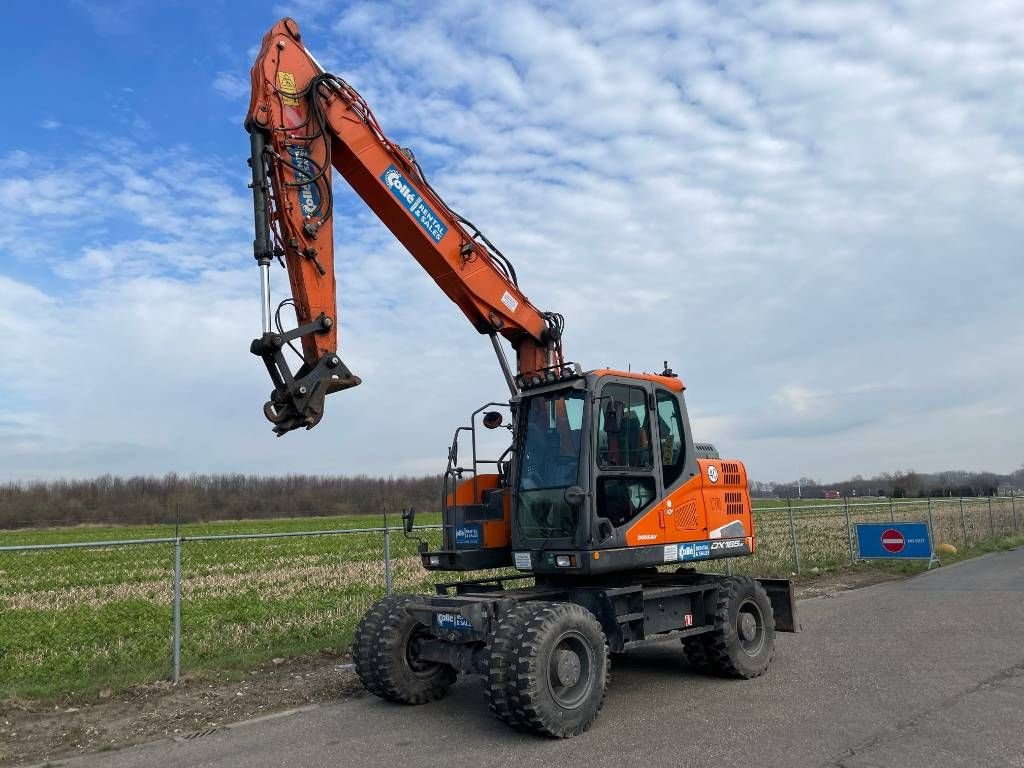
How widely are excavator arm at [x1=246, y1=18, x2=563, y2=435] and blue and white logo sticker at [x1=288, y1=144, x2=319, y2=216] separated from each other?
0.01 meters

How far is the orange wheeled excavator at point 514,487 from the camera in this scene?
6.60m

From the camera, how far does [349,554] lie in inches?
876

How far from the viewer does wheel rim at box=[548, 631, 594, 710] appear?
6.27 m

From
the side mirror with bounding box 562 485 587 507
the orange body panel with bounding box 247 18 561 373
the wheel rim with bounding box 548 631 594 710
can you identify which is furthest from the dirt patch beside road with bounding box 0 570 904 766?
the orange body panel with bounding box 247 18 561 373

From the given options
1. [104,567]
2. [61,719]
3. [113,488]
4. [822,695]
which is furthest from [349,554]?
[113,488]

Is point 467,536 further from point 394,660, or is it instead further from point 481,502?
point 394,660

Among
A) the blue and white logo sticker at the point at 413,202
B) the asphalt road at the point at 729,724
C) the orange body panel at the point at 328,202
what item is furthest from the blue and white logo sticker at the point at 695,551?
the blue and white logo sticker at the point at 413,202

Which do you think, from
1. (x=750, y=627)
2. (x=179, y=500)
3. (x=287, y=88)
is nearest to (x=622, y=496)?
(x=750, y=627)

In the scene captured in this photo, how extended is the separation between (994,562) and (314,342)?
1816cm

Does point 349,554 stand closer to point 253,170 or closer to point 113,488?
point 253,170

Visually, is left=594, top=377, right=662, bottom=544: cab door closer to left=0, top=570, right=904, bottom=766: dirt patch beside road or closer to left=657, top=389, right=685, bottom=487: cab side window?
left=657, top=389, right=685, bottom=487: cab side window

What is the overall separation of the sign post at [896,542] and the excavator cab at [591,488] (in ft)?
36.5

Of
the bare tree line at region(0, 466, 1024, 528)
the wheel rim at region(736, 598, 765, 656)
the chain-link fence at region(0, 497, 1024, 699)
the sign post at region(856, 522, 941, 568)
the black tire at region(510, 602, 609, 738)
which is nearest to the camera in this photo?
the black tire at region(510, 602, 609, 738)

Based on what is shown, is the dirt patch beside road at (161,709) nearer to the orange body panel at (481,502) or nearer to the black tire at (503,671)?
the orange body panel at (481,502)
